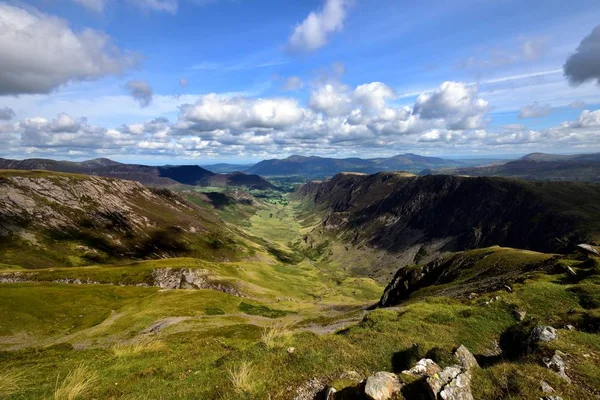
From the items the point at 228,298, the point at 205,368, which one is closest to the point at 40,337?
the point at 228,298

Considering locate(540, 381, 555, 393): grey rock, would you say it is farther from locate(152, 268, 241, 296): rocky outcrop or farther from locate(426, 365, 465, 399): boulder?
locate(152, 268, 241, 296): rocky outcrop

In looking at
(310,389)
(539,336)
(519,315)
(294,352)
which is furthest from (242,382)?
(519,315)

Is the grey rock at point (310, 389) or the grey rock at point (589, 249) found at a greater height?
the grey rock at point (310, 389)

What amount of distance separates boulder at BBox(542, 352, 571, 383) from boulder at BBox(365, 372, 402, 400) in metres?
9.20

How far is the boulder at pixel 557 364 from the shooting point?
1642 centimetres

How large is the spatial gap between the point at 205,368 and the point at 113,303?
83.5m

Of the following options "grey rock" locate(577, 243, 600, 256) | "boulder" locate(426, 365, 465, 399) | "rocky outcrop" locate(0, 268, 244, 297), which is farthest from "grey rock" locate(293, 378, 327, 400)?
"rocky outcrop" locate(0, 268, 244, 297)

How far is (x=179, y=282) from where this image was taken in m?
134

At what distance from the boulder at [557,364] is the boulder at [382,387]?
9.20 m

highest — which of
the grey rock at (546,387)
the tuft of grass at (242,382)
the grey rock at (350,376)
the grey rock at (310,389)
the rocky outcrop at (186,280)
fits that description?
the grey rock at (546,387)

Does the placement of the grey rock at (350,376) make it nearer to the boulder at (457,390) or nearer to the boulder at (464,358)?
the boulder at (457,390)

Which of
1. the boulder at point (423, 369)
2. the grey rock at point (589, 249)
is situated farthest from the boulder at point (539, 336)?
the grey rock at point (589, 249)

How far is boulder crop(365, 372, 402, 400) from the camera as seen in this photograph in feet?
44.7

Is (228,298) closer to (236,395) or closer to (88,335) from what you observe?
(88,335)
